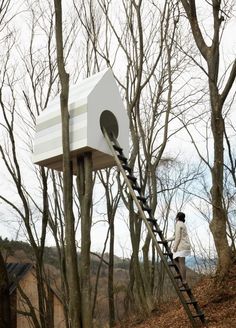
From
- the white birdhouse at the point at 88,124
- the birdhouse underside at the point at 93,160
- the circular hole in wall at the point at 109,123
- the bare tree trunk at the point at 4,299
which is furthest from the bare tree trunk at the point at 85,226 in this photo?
the bare tree trunk at the point at 4,299

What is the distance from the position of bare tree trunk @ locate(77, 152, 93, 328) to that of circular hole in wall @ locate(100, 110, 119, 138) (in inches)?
21.4

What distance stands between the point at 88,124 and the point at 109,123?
2.31ft

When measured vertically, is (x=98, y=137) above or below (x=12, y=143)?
below

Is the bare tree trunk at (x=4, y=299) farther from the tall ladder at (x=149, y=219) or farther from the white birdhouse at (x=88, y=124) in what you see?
the tall ladder at (x=149, y=219)

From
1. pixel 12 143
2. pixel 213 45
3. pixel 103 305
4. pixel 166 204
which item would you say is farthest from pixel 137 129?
pixel 103 305

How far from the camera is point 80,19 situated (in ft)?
42.2

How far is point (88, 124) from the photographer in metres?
6.60

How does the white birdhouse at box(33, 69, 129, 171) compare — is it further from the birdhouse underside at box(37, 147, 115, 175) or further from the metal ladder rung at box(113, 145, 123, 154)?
the metal ladder rung at box(113, 145, 123, 154)

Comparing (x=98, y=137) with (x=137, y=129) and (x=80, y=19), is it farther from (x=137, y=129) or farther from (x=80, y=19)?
(x=80, y=19)

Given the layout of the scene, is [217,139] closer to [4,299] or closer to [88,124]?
[88,124]

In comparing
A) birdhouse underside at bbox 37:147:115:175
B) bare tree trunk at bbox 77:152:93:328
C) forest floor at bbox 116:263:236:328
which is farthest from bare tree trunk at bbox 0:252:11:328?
bare tree trunk at bbox 77:152:93:328

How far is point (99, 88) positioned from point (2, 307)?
5416mm

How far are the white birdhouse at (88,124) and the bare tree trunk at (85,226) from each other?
0.68 ft

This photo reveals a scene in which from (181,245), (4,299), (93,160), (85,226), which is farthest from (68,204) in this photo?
(4,299)
